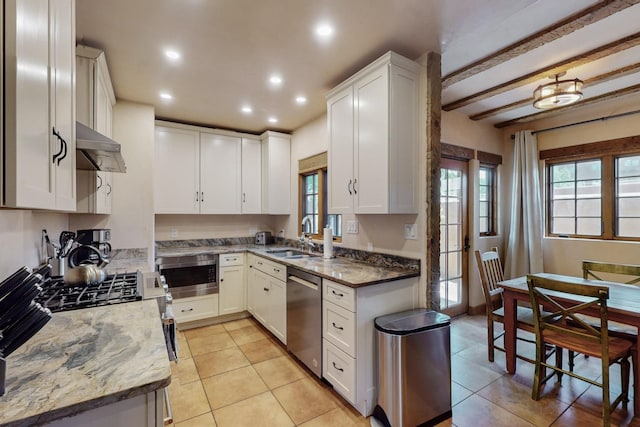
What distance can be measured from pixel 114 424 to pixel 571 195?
16.2 feet

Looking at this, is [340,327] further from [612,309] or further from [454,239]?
[454,239]

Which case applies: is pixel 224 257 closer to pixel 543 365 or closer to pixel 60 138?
pixel 60 138

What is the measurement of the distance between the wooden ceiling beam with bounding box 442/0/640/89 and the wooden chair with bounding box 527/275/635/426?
5.49 feet

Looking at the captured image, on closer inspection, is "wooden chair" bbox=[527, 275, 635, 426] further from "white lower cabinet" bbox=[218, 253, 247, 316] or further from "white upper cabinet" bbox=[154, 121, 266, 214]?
"white upper cabinet" bbox=[154, 121, 266, 214]

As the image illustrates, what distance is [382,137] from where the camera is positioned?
7.23 ft

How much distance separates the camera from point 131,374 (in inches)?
34.6

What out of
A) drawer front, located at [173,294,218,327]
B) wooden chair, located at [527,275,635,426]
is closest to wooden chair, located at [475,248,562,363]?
wooden chair, located at [527,275,635,426]

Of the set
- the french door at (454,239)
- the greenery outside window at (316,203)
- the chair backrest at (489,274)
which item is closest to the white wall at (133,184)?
the greenery outside window at (316,203)

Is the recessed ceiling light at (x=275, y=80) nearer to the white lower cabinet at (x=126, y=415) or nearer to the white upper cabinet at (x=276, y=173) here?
the white upper cabinet at (x=276, y=173)

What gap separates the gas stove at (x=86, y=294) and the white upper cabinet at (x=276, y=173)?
2.32 m

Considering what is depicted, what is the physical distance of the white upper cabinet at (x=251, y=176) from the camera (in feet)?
13.8

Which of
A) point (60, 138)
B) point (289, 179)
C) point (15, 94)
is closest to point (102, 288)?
point (60, 138)

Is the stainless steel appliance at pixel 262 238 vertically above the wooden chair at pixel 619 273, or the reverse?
the stainless steel appliance at pixel 262 238

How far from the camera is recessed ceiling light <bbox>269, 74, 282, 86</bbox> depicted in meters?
2.62
